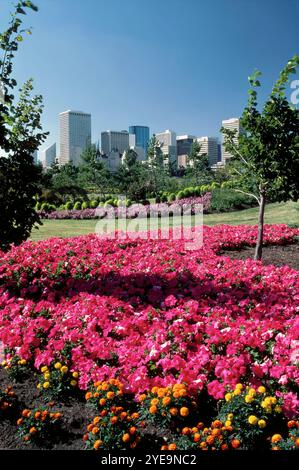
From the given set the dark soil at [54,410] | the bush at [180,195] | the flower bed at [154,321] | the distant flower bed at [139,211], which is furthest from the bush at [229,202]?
the dark soil at [54,410]

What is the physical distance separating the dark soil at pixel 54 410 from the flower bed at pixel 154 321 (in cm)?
19

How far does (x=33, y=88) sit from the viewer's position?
25.1 ft

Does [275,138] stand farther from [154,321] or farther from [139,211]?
[139,211]

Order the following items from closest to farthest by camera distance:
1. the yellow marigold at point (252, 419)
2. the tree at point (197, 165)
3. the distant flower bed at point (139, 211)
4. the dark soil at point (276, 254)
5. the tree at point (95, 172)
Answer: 1. the yellow marigold at point (252, 419)
2. the dark soil at point (276, 254)
3. the distant flower bed at point (139, 211)
4. the tree at point (95, 172)
5. the tree at point (197, 165)

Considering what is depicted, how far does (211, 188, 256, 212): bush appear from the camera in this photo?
23.1m

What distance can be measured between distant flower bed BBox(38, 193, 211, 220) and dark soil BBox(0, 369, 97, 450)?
704 inches

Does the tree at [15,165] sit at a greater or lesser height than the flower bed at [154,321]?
greater

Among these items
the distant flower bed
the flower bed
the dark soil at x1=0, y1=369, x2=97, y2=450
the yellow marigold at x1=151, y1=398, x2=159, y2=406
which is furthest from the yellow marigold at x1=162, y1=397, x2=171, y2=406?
the distant flower bed

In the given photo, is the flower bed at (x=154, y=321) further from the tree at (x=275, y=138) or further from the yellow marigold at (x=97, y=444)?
the tree at (x=275, y=138)

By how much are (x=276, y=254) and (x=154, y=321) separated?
5906mm

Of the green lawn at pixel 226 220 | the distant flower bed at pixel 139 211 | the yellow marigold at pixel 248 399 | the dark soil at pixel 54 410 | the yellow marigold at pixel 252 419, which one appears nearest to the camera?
the yellow marigold at pixel 252 419

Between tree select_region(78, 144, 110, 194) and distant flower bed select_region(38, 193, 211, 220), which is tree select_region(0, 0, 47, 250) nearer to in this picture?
distant flower bed select_region(38, 193, 211, 220)

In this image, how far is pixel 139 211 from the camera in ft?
74.9

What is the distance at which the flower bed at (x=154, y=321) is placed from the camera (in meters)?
4.00
